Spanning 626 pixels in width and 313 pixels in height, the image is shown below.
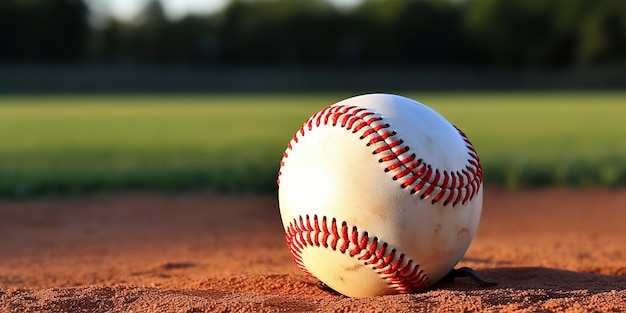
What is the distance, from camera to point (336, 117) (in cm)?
290

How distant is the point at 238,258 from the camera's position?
4.09 metres

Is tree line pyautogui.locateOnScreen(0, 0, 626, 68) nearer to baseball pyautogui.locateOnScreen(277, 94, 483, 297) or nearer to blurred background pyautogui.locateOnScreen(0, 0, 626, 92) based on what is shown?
blurred background pyautogui.locateOnScreen(0, 0, 626, 92)

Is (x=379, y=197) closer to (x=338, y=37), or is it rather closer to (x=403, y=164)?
(x=403, y=164)

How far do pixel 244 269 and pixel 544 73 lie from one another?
41049 mm

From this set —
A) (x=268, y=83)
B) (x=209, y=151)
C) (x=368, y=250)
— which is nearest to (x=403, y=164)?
(x=368, y=250)

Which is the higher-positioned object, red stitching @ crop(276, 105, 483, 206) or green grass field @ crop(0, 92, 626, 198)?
red stitching @ crop(276, 105, 483, 206)

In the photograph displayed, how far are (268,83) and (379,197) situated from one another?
35.1 m

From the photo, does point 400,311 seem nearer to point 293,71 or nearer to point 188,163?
point 188,163

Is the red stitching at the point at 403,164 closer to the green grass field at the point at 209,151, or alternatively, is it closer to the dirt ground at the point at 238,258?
the dirt ground at the point at 238,258

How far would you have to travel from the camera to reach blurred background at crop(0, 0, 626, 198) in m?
7.78

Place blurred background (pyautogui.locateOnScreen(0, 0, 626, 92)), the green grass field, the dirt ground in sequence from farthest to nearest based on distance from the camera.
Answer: blurred background (pyautogui.locateOnScreen(0, 0, 626, 92)) → the green grass field → the dirt ground

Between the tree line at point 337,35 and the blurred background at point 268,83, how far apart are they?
11cm

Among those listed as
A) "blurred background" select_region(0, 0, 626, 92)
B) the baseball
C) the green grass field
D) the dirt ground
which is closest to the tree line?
"blurred background" select_region(0, 0, 626, 92)

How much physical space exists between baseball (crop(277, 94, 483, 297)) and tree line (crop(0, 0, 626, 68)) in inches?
1830
